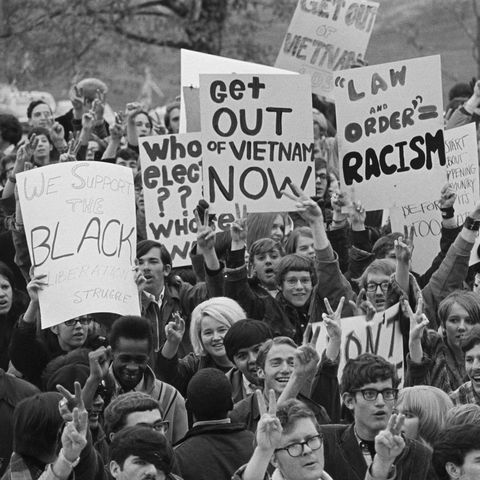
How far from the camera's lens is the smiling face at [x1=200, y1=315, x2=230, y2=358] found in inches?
350

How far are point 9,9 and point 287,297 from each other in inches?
566

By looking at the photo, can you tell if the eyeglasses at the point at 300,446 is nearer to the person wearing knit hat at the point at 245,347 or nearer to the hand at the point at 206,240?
the person wearing knit hat at the point at 245,347

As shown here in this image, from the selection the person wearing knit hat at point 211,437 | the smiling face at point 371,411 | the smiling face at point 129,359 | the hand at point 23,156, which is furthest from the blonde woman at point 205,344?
the hand at point 23,156

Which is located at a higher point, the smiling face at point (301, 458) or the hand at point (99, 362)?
the hand at point (99, 362)

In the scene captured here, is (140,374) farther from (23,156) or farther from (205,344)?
(23,156)

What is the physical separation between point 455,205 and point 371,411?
412 centimetres

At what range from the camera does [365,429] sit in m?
7.32

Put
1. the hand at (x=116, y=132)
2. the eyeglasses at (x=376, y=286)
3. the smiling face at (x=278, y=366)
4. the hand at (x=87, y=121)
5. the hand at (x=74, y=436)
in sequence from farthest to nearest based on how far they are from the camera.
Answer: the hand at (x=87, y=121) < the hand at (x=116, y=132) < the eyeglasses at (x=376, y=286) < the smiling face at (x=278, y=366) < the hand at (x=74, y=436)

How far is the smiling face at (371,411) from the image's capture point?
7.32 metres

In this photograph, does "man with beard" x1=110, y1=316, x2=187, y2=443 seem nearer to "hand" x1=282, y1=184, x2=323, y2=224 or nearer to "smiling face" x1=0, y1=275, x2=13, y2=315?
"smiling face" x1=0, y1=275, x2=13, y2=315

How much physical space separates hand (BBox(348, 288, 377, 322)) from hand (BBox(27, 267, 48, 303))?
155cm

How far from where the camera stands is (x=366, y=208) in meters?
10.7

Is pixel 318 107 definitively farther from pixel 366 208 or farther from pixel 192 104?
pixel 366 208

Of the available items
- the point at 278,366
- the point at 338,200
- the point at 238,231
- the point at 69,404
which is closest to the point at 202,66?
the point at 338,200
